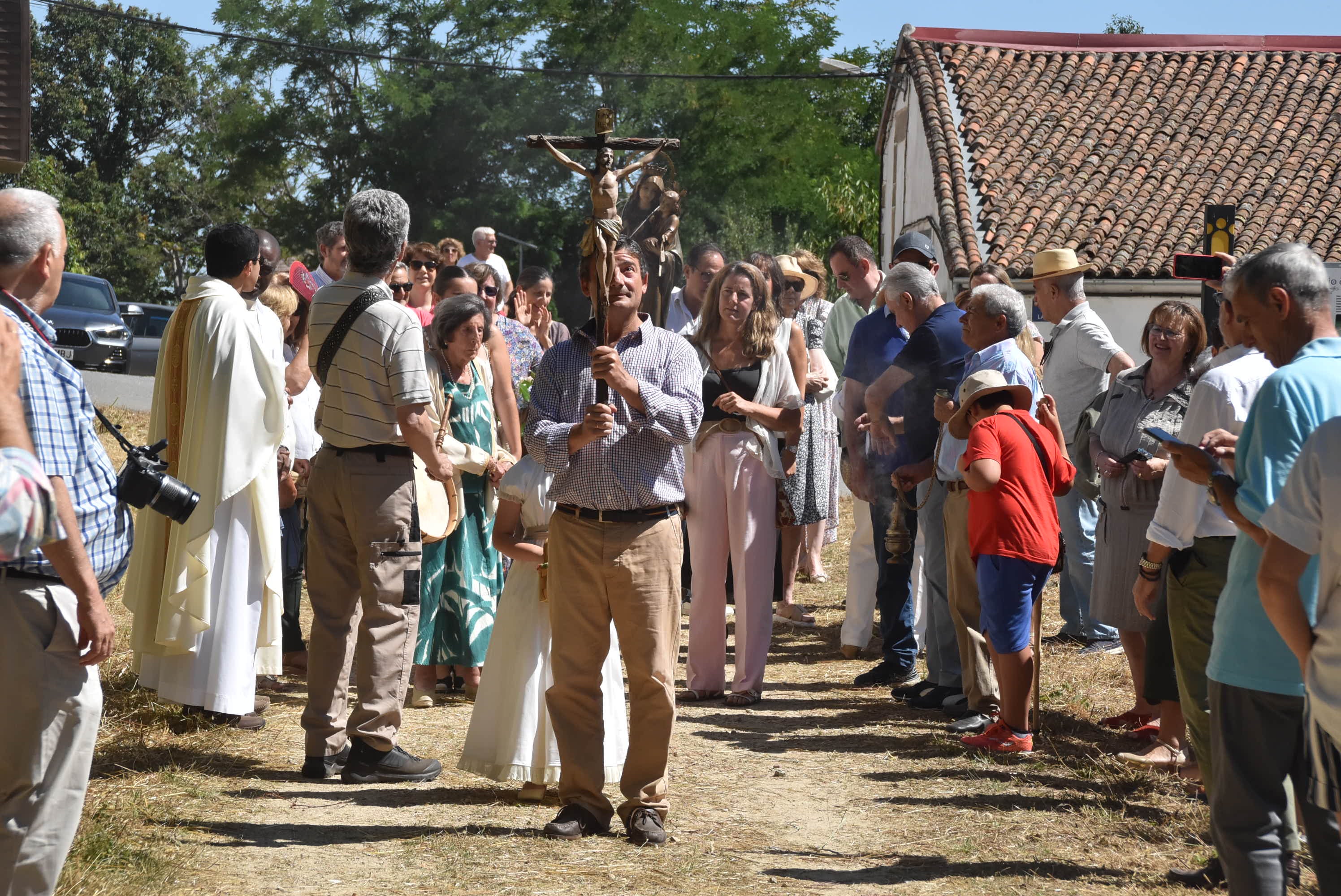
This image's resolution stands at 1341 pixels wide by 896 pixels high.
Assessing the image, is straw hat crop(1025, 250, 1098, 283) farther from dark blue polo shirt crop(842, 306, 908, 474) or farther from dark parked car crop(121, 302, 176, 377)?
dark parked car crop(121, 302, 176, 377)

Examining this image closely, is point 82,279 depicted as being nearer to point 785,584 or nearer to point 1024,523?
point 785,584

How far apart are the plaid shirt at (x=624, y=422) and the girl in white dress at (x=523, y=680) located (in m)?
0.44

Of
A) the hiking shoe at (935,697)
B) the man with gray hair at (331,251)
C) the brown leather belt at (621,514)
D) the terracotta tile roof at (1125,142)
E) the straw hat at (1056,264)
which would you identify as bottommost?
the hiking shoe at (935,697)

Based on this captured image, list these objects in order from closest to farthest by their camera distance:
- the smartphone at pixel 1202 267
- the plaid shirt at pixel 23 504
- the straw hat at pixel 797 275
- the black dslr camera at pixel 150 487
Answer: the plaid shirt at pixel 23 504 < the black dslr camera at pixel 150 487 < the smartphone at pixel 1202 267 < the straw hat at pixel 797 275

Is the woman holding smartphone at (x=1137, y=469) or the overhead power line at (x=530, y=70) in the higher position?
the overhead power line at (x=530, y=70)

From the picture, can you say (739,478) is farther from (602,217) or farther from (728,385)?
(602,217)

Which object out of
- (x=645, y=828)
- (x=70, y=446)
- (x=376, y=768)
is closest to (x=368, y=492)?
(x=376, y=768)

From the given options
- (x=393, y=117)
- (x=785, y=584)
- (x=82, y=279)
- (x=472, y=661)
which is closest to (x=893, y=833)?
(x=472, y=661)

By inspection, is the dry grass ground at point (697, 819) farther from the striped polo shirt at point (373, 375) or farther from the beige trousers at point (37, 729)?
the striped polo shirt at point (373, 375)

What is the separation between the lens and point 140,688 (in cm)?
680

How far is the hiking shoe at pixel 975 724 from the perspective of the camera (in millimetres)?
6668

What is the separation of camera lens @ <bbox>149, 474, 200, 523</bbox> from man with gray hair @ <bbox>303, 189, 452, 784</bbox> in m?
1.74

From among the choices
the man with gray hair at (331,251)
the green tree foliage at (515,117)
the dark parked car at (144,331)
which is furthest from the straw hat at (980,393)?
the green tree foliage at (515,117)

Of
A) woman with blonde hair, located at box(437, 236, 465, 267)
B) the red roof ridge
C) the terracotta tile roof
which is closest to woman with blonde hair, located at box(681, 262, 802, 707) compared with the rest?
woman with blonde hair, located at box(437, 236, 465, 267)
